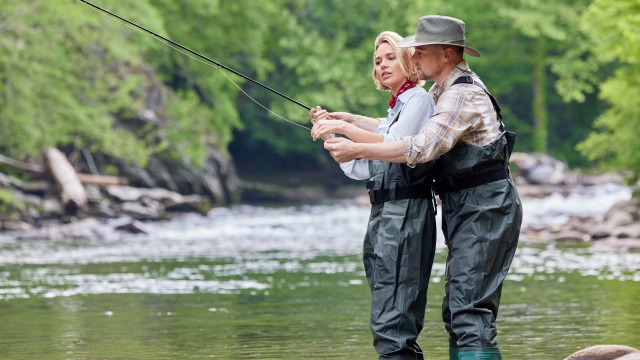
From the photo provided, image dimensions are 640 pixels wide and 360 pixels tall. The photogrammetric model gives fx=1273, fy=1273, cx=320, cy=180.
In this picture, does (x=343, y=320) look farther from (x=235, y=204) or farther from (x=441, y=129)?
(x=235, y=204)

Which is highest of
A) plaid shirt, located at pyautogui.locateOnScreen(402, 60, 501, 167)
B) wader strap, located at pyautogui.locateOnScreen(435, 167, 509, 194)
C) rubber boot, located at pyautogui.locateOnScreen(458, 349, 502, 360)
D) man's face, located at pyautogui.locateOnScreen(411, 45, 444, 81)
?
man's face, located at pyautogui.locateOnScreen(411, 45, 444, 81)

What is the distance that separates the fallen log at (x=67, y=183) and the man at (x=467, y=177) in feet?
66.5

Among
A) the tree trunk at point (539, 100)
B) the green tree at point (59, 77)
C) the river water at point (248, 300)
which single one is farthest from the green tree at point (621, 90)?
the tree trunk at point (539, 100)

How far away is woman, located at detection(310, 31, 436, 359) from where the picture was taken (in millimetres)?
5051

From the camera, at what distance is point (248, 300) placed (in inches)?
425

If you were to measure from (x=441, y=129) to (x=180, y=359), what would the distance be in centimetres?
279

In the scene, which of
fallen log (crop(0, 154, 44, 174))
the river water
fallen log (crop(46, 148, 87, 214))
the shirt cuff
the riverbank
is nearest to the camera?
the shirt cuff

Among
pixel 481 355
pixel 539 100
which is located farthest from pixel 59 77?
pixel 539 100

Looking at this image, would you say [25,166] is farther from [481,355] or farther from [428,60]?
[481,355]

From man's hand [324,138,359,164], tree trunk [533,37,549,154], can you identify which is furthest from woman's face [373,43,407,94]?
tree trunk [533,37,549,154]

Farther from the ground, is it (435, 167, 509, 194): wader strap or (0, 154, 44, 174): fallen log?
(0, 154, 44, 174): fallen log

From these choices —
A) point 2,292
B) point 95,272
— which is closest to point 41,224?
point 95,272

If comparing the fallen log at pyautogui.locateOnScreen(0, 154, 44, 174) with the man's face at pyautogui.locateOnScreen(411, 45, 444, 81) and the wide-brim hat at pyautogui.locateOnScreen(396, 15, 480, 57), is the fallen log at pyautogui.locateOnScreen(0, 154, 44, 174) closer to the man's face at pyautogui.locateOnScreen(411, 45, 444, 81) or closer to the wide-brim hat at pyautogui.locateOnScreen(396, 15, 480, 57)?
the man's face at pyautogui.locateOnScreen(411, 45, 444, 81)

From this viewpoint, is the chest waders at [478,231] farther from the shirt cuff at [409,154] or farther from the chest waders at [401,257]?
the shirt cuff at [409,154]
